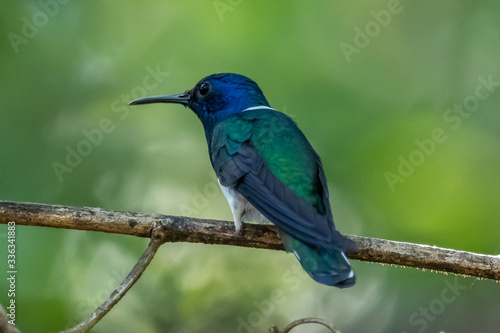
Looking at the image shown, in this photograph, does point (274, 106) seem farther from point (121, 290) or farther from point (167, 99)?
point (121, 290)

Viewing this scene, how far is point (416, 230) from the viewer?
540cm

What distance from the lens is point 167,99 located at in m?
5.39

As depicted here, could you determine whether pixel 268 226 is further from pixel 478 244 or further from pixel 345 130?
pixel 478 244

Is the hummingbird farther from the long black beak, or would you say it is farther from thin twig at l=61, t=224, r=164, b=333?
thin twig at l=61, t=224, r=164, b=333

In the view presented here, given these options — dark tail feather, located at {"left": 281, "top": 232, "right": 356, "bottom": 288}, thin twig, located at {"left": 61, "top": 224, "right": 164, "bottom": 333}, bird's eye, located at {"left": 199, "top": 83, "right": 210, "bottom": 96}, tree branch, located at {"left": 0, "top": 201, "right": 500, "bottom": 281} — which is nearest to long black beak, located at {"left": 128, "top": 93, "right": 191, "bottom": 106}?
bird's eye, located at {"left": 199, "top": 83, "right": 210, "bottom": 96}

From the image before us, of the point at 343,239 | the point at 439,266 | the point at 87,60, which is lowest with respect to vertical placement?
the point at 439,266

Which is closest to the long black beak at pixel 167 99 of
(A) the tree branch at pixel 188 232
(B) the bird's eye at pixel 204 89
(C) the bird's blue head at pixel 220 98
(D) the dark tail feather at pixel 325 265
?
(C) the bird's blue head at pixel 220 98

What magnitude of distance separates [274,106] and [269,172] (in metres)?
1.63

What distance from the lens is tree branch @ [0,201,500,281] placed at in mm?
3619

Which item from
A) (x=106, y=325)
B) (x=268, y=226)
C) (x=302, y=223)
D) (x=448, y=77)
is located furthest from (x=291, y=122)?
(x=106, y=325)

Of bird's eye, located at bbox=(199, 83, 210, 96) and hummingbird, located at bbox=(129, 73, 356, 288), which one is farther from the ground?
bird's eye, located at bbox=(199, 83, 210, 96)

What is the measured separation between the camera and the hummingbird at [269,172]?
141 inches

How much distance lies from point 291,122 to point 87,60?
6.50 feet

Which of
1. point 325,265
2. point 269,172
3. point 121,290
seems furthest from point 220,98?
point 121,290
